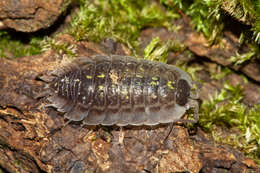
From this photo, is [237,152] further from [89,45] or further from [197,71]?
[89,45]

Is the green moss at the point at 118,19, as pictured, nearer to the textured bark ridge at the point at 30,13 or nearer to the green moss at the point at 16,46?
the textured bark ridge at the point at 30,13

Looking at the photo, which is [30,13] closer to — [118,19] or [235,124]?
[118,19]

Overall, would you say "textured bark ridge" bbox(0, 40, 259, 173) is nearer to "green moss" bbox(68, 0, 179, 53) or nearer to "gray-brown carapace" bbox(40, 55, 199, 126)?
"gray-brown carapace" bbox(40, 55, 199, 126)

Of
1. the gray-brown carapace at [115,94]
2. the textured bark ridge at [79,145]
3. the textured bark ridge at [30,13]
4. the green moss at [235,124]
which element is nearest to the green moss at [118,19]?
the textured bark ridge at [30,13]

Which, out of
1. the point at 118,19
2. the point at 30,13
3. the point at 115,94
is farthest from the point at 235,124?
the point at 30,13

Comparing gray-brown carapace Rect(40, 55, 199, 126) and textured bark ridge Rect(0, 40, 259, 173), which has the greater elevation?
gray-brown carapace Rect(40, 55, 199, 126)

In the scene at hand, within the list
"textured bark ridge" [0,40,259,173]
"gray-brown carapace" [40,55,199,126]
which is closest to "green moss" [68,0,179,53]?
"gray-brown carapace" [40,55,199,126]
